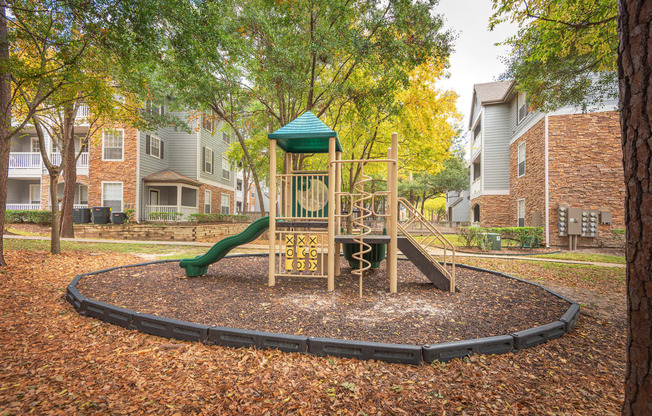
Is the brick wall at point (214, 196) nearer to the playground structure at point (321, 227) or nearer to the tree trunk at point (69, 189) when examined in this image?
the tree trunk at point (69, 189)

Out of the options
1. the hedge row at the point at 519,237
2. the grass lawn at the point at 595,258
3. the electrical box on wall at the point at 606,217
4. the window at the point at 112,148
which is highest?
the window at the point at 112,148

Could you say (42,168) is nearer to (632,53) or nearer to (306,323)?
(306,323)

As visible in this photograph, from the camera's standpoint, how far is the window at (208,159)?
2178 centimetres

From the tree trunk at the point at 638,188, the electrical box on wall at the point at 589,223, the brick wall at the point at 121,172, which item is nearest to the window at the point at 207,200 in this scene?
the brick wall at the point at 121,172

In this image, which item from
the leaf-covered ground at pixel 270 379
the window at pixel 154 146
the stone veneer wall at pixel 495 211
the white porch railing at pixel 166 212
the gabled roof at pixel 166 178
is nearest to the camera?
the leaf-covered ground at pixel 270 379

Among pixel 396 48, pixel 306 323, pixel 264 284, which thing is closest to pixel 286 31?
pixel 396 48

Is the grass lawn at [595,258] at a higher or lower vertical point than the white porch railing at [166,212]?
→ lower

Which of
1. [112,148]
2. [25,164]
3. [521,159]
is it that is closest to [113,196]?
[112,148]

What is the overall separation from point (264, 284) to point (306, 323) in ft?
7.41

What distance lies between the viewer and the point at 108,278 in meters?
5.96

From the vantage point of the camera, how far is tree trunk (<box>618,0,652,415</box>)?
1269mm

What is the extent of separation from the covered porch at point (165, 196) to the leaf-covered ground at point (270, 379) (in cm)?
1500

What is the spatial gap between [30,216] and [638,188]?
988 inches

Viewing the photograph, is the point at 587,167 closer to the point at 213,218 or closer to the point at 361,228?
the point at 361,228
